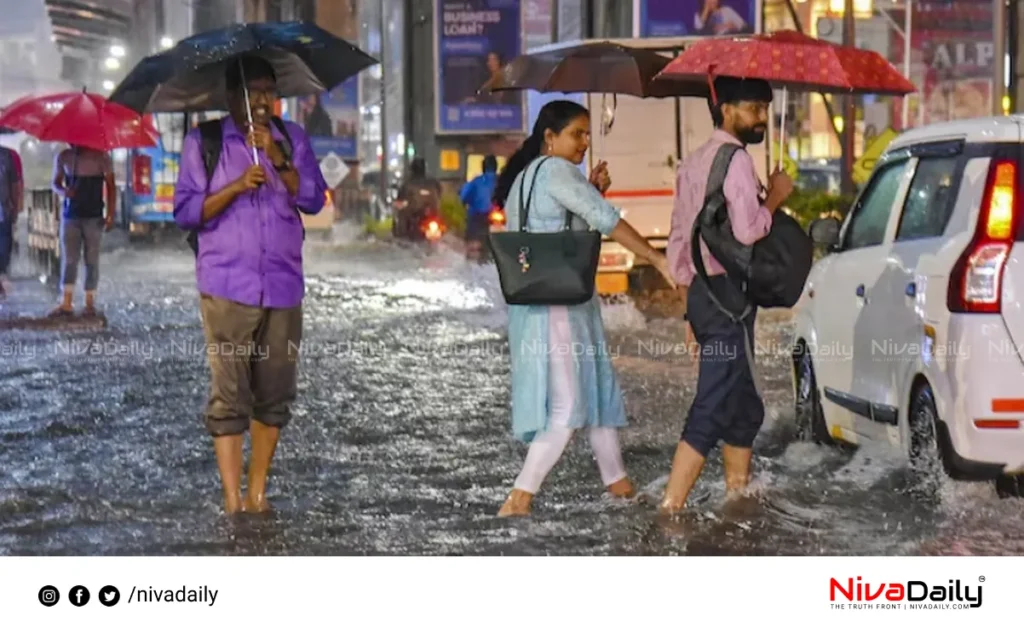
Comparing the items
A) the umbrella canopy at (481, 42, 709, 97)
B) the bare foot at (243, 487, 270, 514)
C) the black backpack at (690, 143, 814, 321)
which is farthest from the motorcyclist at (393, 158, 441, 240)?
the black backpack at (690, 143, 814, 321)

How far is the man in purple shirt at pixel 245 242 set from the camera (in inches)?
266

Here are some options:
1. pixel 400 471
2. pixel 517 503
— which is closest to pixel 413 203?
pixel 400 471

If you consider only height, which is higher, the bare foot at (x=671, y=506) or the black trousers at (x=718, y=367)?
the black trousers at (x=718, y=367)

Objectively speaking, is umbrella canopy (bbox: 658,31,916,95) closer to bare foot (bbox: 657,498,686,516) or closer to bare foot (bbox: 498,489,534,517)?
bare foot (bbox: 657,498,686,516)

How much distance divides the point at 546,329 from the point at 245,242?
3.69 ft

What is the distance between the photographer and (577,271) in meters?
6.80

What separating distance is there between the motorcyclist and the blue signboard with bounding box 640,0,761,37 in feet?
30.9

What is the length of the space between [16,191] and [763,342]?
6.62 meters

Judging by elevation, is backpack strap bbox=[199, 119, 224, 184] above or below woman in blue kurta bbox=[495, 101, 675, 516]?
above

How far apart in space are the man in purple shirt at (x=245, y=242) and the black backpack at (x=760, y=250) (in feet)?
4.74

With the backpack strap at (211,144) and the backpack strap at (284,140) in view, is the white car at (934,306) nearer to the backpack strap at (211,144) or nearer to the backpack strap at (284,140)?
the backpack strap at (284,140)

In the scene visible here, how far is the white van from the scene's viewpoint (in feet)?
55.2

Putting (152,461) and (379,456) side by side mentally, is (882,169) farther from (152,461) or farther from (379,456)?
(152,461)
